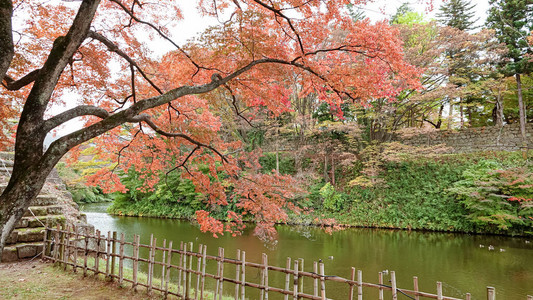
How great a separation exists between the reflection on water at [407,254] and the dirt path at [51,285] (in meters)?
3.13

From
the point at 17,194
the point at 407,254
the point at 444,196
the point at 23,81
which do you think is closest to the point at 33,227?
the point at 23,81

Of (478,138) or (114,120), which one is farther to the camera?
(478,138)

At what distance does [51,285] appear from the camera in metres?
4.25

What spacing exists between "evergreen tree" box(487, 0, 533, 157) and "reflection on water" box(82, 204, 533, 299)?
6446 mm

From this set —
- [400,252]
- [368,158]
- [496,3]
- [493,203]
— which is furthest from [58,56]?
[496,3]

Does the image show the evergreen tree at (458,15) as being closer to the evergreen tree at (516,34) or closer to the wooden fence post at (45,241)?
the evergreen tree at (516,34)

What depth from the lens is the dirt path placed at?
12.8 feet

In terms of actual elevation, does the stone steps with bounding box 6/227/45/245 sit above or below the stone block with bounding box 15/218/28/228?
below

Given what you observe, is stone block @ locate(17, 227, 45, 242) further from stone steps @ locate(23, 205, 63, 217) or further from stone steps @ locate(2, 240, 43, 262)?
stone steps @ locate(23, 205, 63, 217)

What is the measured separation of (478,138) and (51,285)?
57.9ft

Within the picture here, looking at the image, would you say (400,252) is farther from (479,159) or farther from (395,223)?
(479,159)

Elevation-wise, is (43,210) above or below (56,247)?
above

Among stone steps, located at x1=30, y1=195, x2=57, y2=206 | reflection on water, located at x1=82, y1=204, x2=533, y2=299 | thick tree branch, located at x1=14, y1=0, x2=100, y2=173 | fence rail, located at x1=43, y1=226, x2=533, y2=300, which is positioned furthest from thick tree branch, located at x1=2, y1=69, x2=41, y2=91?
reflection on water, located at x1=82, y1=204, x2=533, y2=299

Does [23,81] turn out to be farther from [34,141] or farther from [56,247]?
[56,247]
